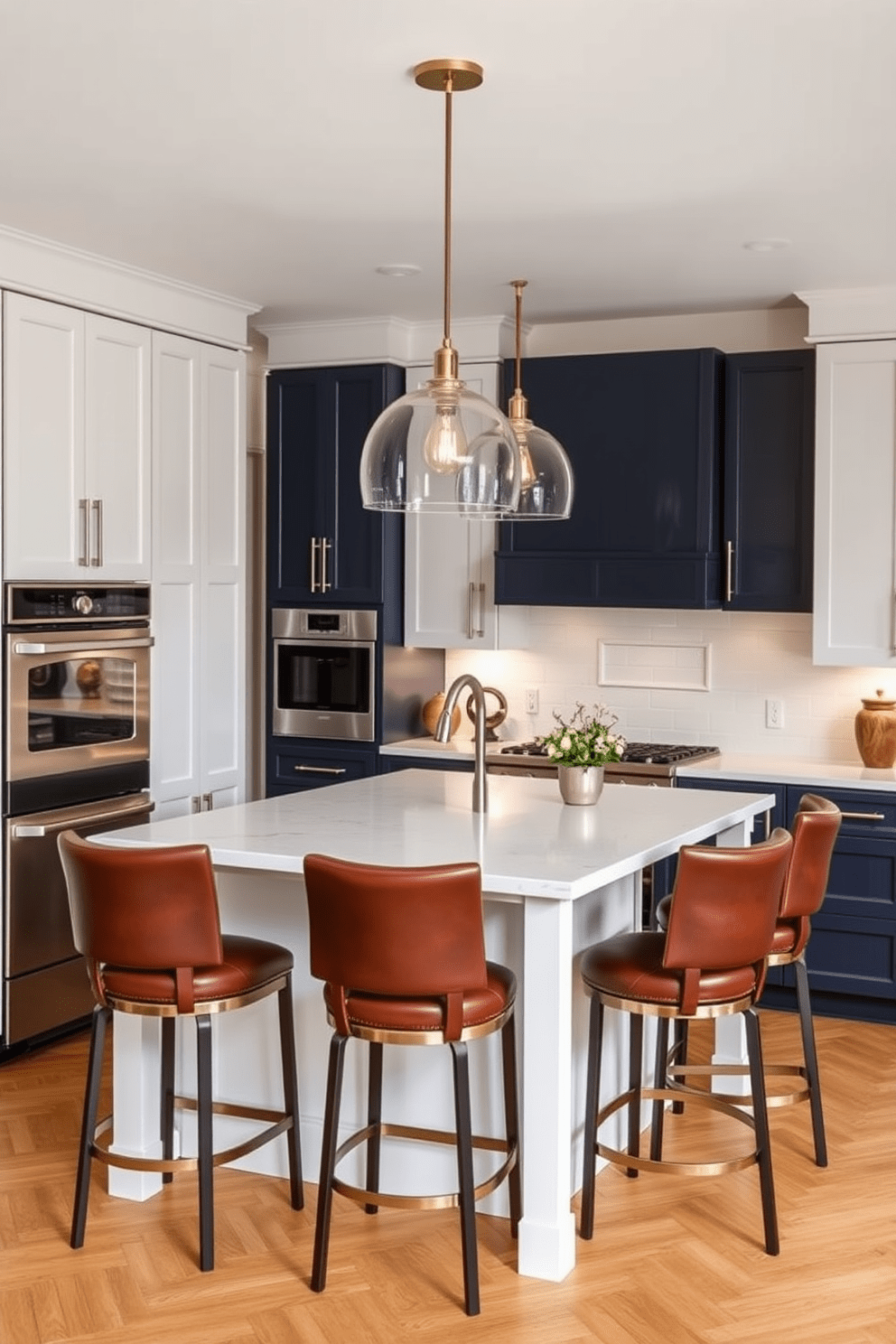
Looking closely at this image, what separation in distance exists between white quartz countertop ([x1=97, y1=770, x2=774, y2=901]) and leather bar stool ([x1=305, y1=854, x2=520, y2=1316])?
8.0 inches

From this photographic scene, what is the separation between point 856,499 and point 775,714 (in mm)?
1000

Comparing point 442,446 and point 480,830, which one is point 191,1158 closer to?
point 480,830

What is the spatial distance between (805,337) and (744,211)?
129 centimetres

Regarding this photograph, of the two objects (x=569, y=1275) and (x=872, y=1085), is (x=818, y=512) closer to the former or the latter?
(x=872, y=1085)

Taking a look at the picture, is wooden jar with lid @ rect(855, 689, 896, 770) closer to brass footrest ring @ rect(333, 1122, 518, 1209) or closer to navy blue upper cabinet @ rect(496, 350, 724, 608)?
navy blue upper cabinet @ rect(496, 350, 724, 608)

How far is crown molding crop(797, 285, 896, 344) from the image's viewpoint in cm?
540

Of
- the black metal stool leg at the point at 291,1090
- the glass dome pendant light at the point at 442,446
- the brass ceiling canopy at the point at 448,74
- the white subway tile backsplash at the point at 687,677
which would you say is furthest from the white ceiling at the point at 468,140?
the black metal stool leg at the point at 291,1090

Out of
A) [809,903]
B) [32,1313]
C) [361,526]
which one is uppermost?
[361,526]

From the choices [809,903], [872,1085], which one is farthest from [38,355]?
[872,1085]

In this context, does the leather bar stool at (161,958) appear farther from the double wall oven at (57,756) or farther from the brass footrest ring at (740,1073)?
the double wall oven at (57,756)

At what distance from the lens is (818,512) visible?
555 centimetres

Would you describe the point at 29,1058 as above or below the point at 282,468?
below

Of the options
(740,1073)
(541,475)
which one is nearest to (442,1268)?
(740,1073)

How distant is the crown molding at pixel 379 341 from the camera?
20.1 feet
